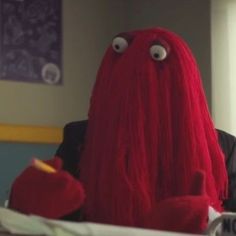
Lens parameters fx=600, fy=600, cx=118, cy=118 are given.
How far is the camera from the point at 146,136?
2.50 feet

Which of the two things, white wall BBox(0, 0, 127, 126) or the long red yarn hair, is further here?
white wall BBox(0, 0, 127, 126)

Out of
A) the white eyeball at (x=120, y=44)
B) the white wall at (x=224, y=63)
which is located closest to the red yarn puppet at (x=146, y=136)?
the white eyeball at (x=120, y=44)

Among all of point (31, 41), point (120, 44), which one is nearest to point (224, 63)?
point (31, 41)

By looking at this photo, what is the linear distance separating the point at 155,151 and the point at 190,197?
14 cm

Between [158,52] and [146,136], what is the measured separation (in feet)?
0.38

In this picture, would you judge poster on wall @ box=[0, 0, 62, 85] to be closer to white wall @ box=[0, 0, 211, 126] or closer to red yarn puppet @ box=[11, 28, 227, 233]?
white wall @ box=[0, 0, 211, 126]

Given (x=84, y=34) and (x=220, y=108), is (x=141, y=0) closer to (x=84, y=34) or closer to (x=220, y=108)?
(x=84, y=34)

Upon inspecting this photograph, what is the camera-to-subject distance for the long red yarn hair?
729 mm

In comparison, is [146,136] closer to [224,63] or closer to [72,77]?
[224,63]

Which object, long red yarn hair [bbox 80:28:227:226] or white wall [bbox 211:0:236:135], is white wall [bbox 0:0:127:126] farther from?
long red yarn hair [bbox 80:28:227:226]

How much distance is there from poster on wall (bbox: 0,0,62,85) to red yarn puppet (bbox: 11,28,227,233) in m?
0.82

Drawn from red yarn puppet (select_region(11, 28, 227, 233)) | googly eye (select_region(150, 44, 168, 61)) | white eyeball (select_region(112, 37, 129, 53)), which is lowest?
red yarn puppet (select_region(11, 28, 227, 233))

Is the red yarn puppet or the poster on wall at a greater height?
the poster on wall

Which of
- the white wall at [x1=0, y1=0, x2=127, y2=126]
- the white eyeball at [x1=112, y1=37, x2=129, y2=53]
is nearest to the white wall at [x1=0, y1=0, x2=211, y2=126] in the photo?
the white wall at [x1=0, y1=0, x2=127, y2=126]
